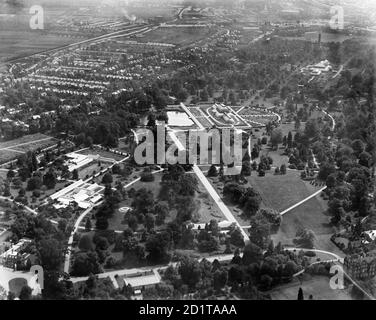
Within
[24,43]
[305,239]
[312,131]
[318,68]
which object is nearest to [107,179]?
[305,239]

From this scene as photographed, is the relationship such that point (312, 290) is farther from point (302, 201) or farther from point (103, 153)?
point (103, 153)

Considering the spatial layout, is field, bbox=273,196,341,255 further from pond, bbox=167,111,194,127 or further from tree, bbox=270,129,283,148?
pond, bbox=167,111,194,127

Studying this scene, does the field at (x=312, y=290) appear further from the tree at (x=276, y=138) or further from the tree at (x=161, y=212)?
the tree at (x=276, y=138)

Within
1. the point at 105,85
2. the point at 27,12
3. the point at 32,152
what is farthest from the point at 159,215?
the point at 105,85

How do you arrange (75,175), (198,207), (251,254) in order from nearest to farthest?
1. (251,254)
2. (198,207)
3. (75,175)

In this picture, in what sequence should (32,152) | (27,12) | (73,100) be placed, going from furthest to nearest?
(73,100) < (27,12) < (32,152)

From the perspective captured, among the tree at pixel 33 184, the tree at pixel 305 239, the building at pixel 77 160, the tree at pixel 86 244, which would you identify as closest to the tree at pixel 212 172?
the building at pixel 77 160

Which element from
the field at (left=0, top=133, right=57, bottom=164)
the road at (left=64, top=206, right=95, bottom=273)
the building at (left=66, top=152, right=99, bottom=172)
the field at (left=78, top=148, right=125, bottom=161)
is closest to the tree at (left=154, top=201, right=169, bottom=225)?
the road at (left=64, top=206, right=95, bottom=273)

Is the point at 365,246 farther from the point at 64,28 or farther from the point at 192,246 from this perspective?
the point at 64,28
